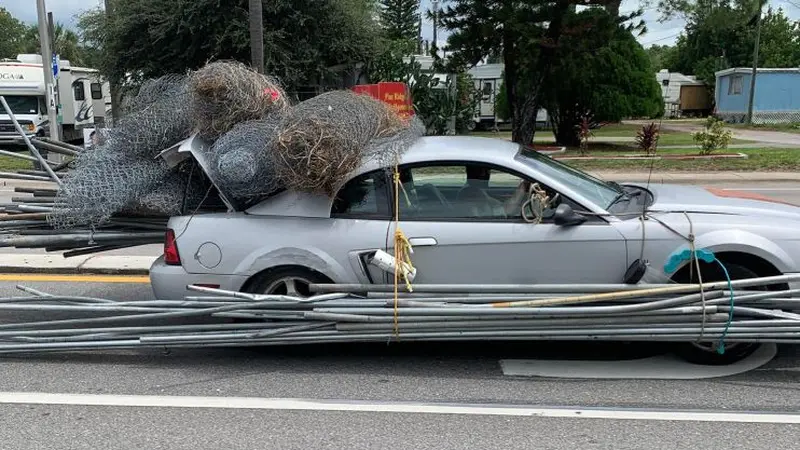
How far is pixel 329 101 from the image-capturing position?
511 cm

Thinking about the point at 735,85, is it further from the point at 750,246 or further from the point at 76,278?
the point at 76,278

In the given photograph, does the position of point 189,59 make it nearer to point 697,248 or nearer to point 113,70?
point 113,70

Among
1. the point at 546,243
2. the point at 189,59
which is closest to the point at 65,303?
the point at 546,243

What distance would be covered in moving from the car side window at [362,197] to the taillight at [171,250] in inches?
44.1

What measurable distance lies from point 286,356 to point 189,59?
17010 millimetres

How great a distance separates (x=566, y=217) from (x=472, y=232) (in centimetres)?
60

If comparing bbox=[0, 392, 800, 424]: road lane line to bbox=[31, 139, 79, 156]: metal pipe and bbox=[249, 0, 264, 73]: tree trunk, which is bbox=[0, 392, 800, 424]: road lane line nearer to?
bbox=[31, 139, 79, 156]: metal pipe

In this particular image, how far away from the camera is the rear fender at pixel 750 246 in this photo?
4.34m

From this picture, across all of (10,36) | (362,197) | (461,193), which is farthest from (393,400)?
(10,36)

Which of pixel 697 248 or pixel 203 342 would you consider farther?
pixel 203 342

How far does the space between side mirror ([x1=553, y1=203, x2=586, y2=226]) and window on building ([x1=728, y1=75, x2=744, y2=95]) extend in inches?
1616

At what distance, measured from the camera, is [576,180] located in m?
5.00

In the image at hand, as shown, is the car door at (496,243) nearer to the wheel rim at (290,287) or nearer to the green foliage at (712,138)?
the wheel rim at (290,287)

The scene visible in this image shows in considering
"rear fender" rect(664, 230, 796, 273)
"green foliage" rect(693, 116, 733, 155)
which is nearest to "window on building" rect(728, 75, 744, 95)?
"green foliage" rect(693, 116, 733, 155)
